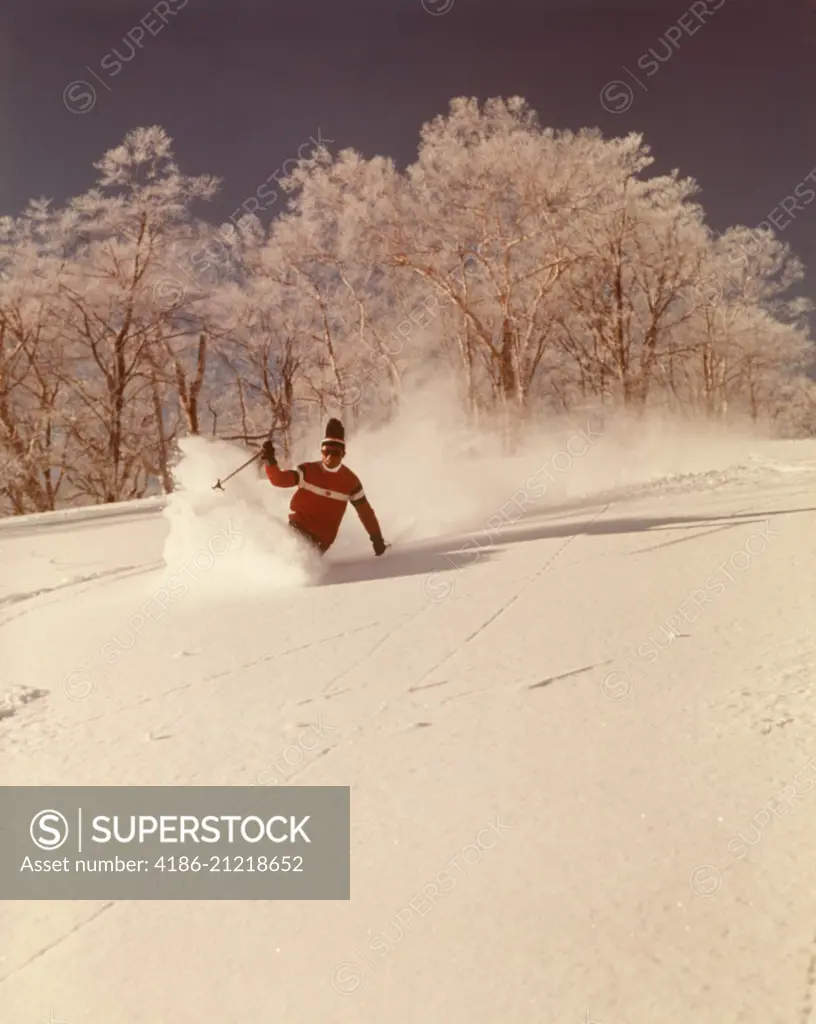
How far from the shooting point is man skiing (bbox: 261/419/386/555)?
6.88 metres

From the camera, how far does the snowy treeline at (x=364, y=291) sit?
2017 centimetres

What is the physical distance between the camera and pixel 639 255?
25156 millimetres

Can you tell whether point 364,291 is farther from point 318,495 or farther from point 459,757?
point 459,757

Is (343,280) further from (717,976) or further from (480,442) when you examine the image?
(717,976)

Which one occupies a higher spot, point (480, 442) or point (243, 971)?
point (480, 442)

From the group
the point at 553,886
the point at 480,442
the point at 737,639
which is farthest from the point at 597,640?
the point at 480,442

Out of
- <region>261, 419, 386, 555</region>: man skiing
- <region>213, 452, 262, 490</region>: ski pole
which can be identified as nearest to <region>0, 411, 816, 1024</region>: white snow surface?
<region>213, 452, 262, 490</region>: ski pole

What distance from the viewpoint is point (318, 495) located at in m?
6.98

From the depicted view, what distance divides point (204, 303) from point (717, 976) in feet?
86.4

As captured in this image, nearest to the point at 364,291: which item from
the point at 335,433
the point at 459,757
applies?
the point at 335,433

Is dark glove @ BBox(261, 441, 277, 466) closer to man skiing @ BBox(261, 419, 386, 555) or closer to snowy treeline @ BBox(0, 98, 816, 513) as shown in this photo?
man skiing @ BBox(261, 419, 386, 555)

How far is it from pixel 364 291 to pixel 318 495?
775 inches

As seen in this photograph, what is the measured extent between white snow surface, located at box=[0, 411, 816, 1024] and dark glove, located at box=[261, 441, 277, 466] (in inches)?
19.4

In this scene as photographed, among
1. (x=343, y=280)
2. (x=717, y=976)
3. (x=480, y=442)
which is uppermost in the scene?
(x=343, y=280)
